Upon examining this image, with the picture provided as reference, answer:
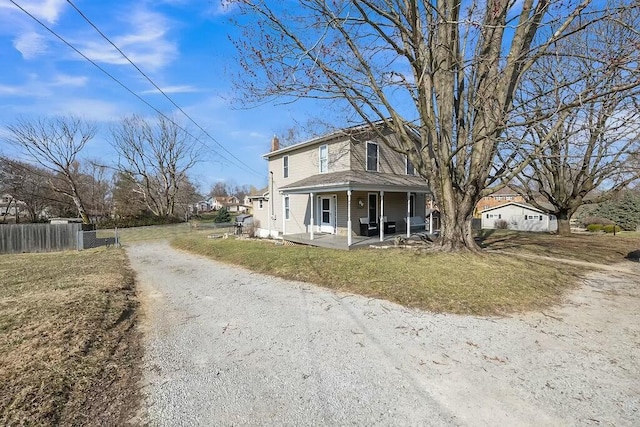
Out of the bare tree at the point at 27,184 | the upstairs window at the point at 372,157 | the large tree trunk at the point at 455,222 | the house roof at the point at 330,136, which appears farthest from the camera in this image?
the bare tree at the point at 27,184

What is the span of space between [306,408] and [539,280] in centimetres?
675

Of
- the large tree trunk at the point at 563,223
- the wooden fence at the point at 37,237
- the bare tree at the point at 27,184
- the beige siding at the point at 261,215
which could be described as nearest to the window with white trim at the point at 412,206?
the large tree trunk at the point at 563,223

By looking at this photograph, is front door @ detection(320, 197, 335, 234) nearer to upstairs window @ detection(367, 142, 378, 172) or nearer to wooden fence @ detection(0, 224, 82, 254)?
upstairs window @ detection(367, 142, 378, 172)

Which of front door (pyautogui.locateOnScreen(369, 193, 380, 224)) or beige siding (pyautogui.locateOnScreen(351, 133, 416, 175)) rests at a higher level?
beige siding (pyautogui.locateOnScreen(351, 133, 416, 175))

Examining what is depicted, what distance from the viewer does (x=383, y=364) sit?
3.46 meters

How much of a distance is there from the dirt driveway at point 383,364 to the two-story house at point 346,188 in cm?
738

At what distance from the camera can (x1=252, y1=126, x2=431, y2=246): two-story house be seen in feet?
44.6

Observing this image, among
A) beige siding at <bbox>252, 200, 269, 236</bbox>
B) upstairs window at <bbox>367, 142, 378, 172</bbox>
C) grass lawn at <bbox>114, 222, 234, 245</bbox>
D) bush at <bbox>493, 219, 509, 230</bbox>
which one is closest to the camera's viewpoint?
upstairs window at <bbox>367, 142, 378, 172</bbox>

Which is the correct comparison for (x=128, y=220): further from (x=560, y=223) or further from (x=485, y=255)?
(x=560, y=223)

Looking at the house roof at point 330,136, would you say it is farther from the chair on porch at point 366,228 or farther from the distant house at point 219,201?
the distant house at point 219,201

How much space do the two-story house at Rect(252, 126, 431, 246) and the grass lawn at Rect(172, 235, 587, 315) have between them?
372cm

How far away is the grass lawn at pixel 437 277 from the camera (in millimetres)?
5641

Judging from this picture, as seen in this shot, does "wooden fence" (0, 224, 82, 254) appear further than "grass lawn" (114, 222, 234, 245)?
No

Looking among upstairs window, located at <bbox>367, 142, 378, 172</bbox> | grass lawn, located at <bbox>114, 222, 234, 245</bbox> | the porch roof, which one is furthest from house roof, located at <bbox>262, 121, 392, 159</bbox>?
grass lawn, located at <bbox>114, 222, 234, 245</bbox>
